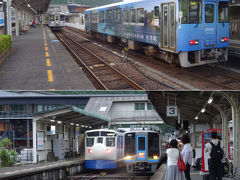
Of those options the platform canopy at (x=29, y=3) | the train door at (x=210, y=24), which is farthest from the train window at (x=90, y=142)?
the platform canopy at (x=29, y=3)

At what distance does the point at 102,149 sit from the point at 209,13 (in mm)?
6895

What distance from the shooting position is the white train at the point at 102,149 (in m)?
15.5

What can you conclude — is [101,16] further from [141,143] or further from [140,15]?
[141,143]

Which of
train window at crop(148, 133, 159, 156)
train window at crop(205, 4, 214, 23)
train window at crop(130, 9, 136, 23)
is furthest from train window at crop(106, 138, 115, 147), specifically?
train window at crop(130, 9, 136, 23)

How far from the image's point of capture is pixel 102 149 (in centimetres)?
1570

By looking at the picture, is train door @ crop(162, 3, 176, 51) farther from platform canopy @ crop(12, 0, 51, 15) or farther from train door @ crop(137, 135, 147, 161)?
platform canopy @ crop(12, 0, 51, 15)

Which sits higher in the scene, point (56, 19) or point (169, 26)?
point (56, 19)

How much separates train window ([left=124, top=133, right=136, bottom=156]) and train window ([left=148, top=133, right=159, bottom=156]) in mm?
665

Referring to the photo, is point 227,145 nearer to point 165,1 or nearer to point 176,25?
point 176,25

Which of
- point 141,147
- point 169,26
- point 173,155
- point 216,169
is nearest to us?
point 173,155

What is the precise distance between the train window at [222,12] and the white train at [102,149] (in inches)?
249

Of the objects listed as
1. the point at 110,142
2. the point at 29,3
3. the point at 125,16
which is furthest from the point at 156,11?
the point at 29,3

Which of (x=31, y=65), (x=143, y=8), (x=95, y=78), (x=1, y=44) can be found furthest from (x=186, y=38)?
(x=1, y=44)

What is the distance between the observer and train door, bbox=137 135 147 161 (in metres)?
14.8
